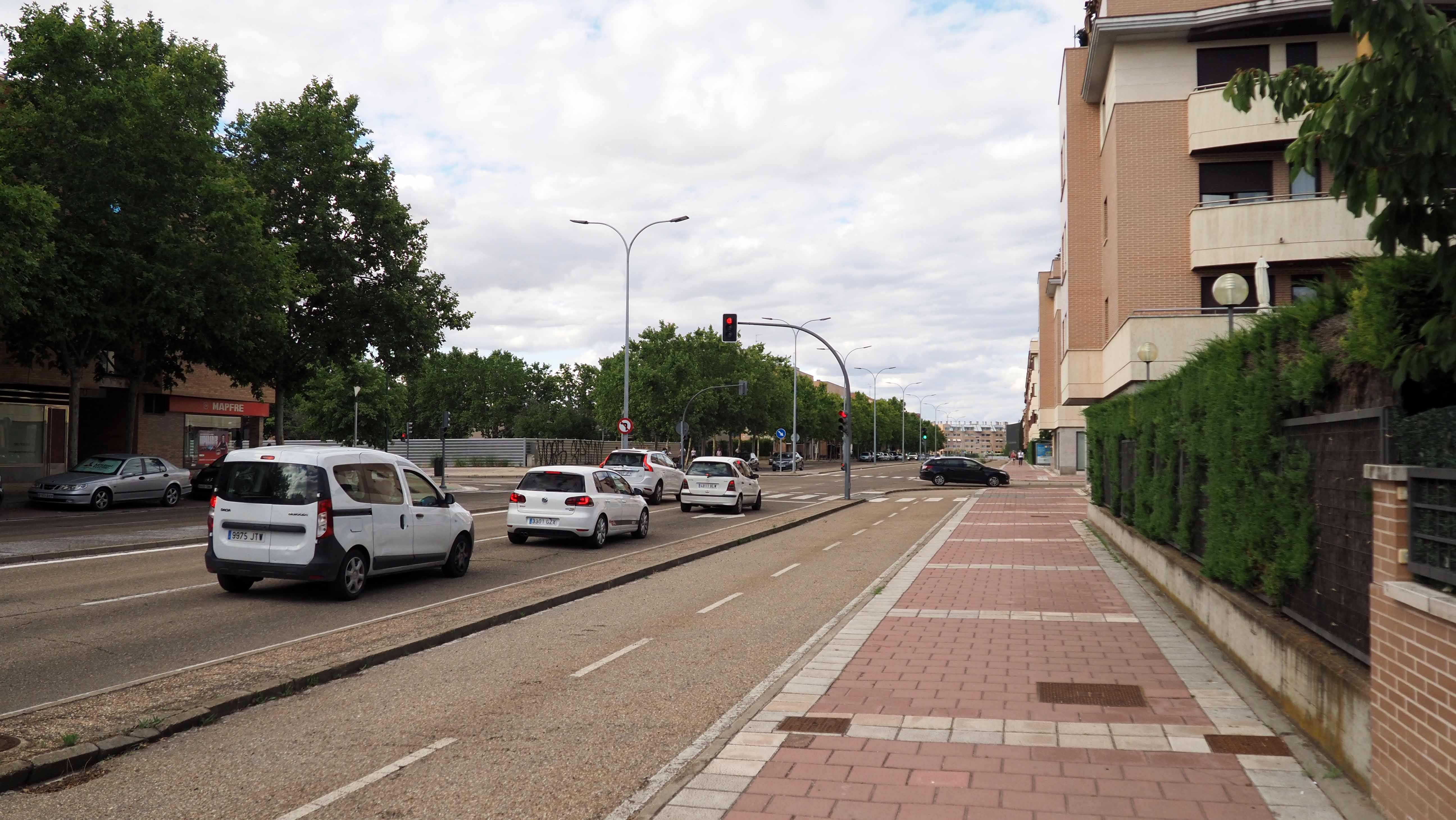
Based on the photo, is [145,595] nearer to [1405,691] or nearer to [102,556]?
[102,556]

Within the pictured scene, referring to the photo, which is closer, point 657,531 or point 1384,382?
point 1384,382

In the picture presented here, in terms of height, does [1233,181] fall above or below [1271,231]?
above

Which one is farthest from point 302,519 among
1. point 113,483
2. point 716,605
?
point 113,483

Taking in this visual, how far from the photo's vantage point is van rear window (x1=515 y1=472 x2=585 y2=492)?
58.0 ft

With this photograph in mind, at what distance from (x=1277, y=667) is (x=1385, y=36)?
4.01m

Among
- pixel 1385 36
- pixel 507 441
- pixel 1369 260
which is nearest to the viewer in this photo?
pixel 1385 36

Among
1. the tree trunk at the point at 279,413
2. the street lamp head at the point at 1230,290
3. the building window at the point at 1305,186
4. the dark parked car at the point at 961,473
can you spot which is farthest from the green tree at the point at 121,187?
the dark parked car at the point at 961,473

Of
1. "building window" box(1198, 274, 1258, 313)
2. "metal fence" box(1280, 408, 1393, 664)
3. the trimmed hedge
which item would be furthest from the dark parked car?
"metal fence" box(1280, 408, 1393, 664)

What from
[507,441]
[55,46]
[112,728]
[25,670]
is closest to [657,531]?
[25,670]

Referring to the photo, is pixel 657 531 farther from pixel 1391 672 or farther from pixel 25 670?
pixel 1391 672

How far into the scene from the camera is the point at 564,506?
17500 mm

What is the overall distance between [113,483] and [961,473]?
35.0m

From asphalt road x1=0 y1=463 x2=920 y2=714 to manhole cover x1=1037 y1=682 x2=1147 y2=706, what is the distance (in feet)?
21.5

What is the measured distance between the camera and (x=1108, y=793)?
4805mm
